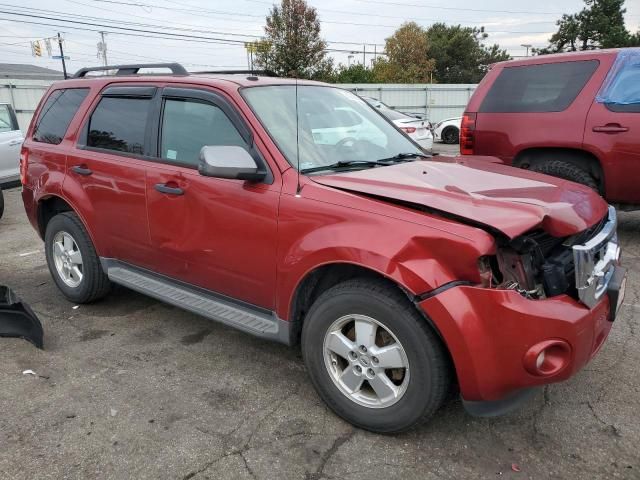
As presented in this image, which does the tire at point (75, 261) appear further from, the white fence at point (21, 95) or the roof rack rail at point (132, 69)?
the white fence at point (21, 95)

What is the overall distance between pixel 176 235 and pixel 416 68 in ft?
164

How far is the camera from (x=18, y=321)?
147 inches

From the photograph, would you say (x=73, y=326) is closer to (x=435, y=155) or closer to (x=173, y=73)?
(x=173, y=73)

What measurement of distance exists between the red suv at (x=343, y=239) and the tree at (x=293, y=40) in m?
35.0

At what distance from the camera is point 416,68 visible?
4994 centimetres

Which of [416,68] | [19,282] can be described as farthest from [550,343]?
[416,68]

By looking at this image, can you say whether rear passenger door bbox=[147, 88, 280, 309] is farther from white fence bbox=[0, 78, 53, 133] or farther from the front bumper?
white fence bbox=[0, 78, 53, 133]

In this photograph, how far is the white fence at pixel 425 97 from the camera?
24.3 m

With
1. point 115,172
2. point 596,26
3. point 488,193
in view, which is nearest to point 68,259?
point 115,172

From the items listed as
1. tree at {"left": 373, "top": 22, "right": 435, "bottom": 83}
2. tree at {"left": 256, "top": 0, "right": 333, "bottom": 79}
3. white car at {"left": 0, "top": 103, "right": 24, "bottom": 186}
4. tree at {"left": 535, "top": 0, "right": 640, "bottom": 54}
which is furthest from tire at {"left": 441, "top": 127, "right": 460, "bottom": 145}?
tree at {"left": 535, "top": 0, "right": 640, "bottom": 54}

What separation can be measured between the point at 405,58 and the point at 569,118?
48.0 meters

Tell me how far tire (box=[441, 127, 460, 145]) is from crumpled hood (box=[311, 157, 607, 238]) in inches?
641

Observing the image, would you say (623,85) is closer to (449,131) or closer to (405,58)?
(449,131)

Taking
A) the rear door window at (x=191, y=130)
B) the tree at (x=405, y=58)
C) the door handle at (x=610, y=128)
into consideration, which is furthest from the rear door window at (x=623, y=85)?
the tree at (x=405, y=58)
